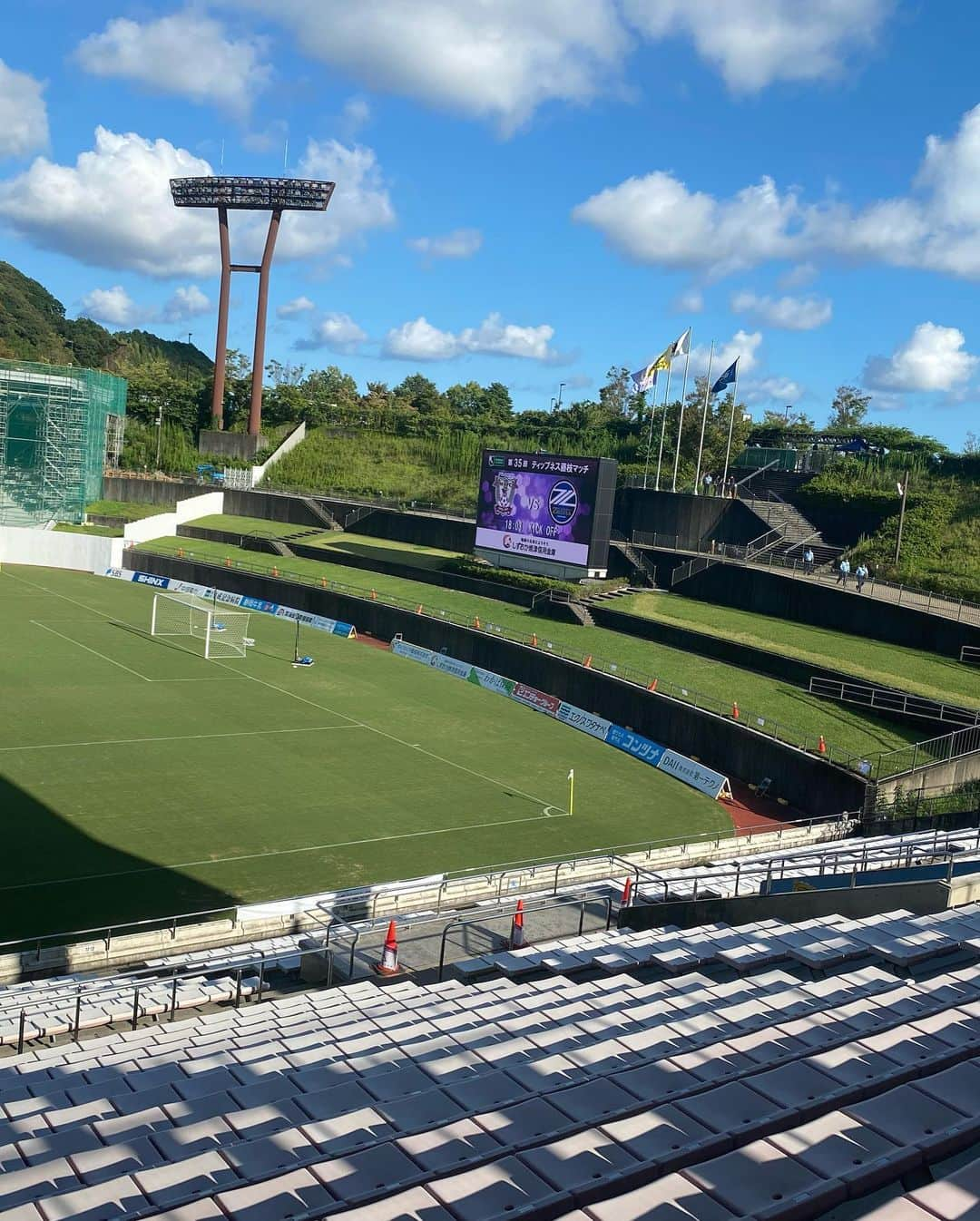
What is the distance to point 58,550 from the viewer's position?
216 ft

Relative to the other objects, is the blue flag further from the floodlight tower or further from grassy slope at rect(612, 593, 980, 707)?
the floodlight tower

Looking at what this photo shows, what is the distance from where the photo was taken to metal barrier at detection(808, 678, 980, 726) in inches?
1268

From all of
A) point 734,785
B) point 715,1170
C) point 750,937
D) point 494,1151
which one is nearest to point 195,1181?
point 494,1151

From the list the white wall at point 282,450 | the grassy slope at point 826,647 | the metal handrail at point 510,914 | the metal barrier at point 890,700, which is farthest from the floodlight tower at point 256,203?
the metal handrail at point 510,914

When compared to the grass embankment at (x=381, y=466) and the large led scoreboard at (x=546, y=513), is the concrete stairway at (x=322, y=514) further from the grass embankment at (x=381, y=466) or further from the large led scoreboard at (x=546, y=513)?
the large led scoreboard at (x=546, y=513)

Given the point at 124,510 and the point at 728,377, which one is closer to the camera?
the point at 728,377

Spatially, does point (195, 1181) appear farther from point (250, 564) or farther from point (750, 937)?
point (250, 564)

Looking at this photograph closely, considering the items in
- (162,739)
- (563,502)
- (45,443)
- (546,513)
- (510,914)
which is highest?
(45,443)

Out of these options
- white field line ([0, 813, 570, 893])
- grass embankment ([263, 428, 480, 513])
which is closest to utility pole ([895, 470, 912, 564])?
white field line ([0, 813, 570, 893])

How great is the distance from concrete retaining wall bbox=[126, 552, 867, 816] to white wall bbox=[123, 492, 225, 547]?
12111 mm

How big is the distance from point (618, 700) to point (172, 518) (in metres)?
42.8

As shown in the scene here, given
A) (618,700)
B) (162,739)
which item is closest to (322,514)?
(618,700)

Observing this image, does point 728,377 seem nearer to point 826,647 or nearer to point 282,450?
point 826,647

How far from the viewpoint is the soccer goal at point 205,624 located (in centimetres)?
4694
